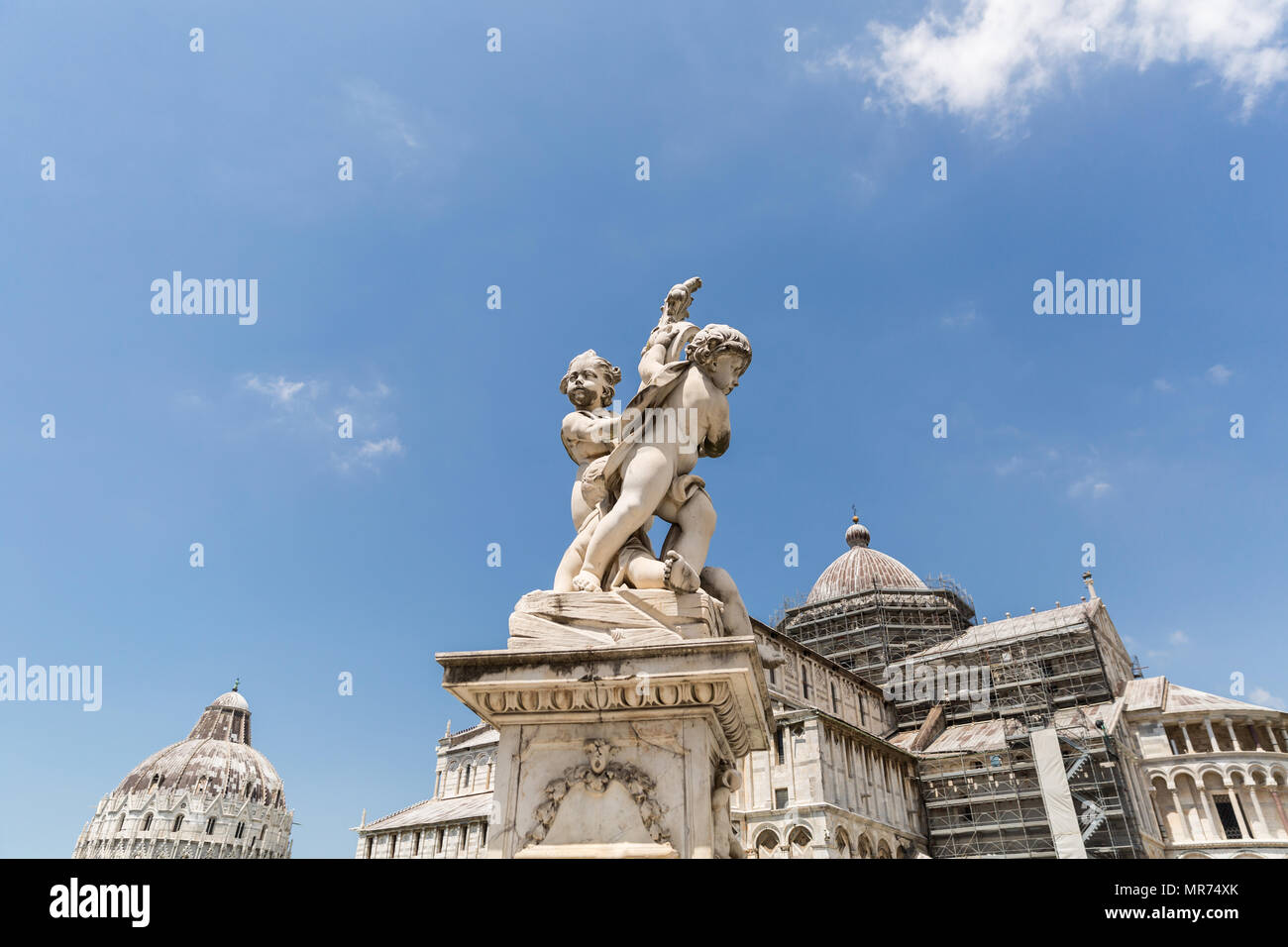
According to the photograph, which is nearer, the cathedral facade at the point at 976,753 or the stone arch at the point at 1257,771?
the cathedral facade at the point at 976,753

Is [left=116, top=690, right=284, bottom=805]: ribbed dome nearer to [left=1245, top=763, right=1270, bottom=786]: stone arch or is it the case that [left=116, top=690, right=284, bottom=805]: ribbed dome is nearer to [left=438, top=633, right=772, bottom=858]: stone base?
[left=1245, top=763, right=1270, bottom=786]: stone arch

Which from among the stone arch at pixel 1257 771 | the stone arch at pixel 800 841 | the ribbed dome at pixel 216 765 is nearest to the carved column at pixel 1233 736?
the stone arch at pixel 1257 771

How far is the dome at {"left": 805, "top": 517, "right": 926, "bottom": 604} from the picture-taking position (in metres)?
73.2

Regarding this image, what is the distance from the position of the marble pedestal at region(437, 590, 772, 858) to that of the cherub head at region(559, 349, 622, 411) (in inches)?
82.5

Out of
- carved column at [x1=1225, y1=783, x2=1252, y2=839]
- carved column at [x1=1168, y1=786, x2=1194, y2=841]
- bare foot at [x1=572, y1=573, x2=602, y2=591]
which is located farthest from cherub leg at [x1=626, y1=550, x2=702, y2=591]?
carved column at [x1=1225, y1=783, x2=1252, y2=839]

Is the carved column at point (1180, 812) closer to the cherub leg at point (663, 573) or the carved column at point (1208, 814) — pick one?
the carved column at point (1208, 814)

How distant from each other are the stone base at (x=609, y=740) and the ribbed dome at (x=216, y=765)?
13157 cm

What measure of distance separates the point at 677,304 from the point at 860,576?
71.9 m

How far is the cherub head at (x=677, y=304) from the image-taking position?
652 cm

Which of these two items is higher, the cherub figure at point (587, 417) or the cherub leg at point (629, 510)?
the cherub figure at point (587, 417)

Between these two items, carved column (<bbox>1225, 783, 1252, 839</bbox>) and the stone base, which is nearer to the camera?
the stone base

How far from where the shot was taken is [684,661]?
4375 mm

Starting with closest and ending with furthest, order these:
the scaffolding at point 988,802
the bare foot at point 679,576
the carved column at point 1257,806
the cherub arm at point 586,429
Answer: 1. the bare foot at point 679,576
2. the cherub arm at point 586,429
3. the scaffolding at point 988,802
4. the carved column at point 1257,806
